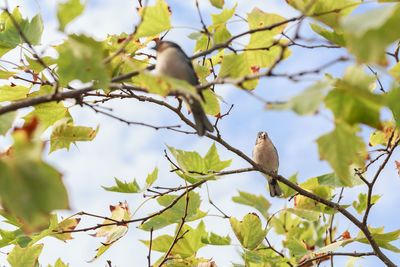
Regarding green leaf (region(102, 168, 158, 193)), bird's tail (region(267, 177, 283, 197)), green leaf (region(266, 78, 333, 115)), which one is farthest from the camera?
bird's tail (region(267, 177, 283, 197))

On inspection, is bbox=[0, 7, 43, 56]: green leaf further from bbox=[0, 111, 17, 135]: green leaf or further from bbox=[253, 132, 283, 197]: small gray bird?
bbox=[253, 132, 283, 197]: small gray bird

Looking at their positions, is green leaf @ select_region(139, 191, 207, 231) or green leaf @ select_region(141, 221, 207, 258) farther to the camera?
green leaf @ select_region(141, 221, 207, 258)

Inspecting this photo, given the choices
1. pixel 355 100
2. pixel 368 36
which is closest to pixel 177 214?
pixel 355 100

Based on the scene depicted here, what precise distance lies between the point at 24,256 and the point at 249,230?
1.65 metres

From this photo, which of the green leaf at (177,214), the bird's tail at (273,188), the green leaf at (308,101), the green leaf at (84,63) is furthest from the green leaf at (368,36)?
the bird's tail at (273,188)

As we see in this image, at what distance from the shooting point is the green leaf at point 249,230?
309 cm

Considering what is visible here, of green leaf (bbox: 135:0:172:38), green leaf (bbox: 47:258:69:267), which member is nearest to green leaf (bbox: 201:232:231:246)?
green leaf (bbox: 47:258:69:267)

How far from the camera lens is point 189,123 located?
3.00m

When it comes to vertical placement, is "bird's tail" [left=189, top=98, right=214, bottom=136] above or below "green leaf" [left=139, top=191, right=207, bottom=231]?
above

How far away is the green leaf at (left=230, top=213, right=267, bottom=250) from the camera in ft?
10.1

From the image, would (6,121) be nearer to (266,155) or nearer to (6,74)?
(6,74)

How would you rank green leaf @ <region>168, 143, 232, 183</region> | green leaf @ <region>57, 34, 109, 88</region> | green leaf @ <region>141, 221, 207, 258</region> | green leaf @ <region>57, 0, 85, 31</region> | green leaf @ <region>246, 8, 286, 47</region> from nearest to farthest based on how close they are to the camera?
green leaf @ <region>57, 34, 109, 88</region> < green leaf @ <region>57, 0, 85, 31</region> < green leaf @ <region>246, 8, 286, 47</region> < green leaf @ <region>168, 143, 232, 183</region> < green leaf @ <region>141, 221, 207, 258</region>

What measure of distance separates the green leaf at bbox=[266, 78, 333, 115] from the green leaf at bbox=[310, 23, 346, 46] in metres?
1.07

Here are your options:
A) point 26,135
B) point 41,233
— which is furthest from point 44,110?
point 26,135
